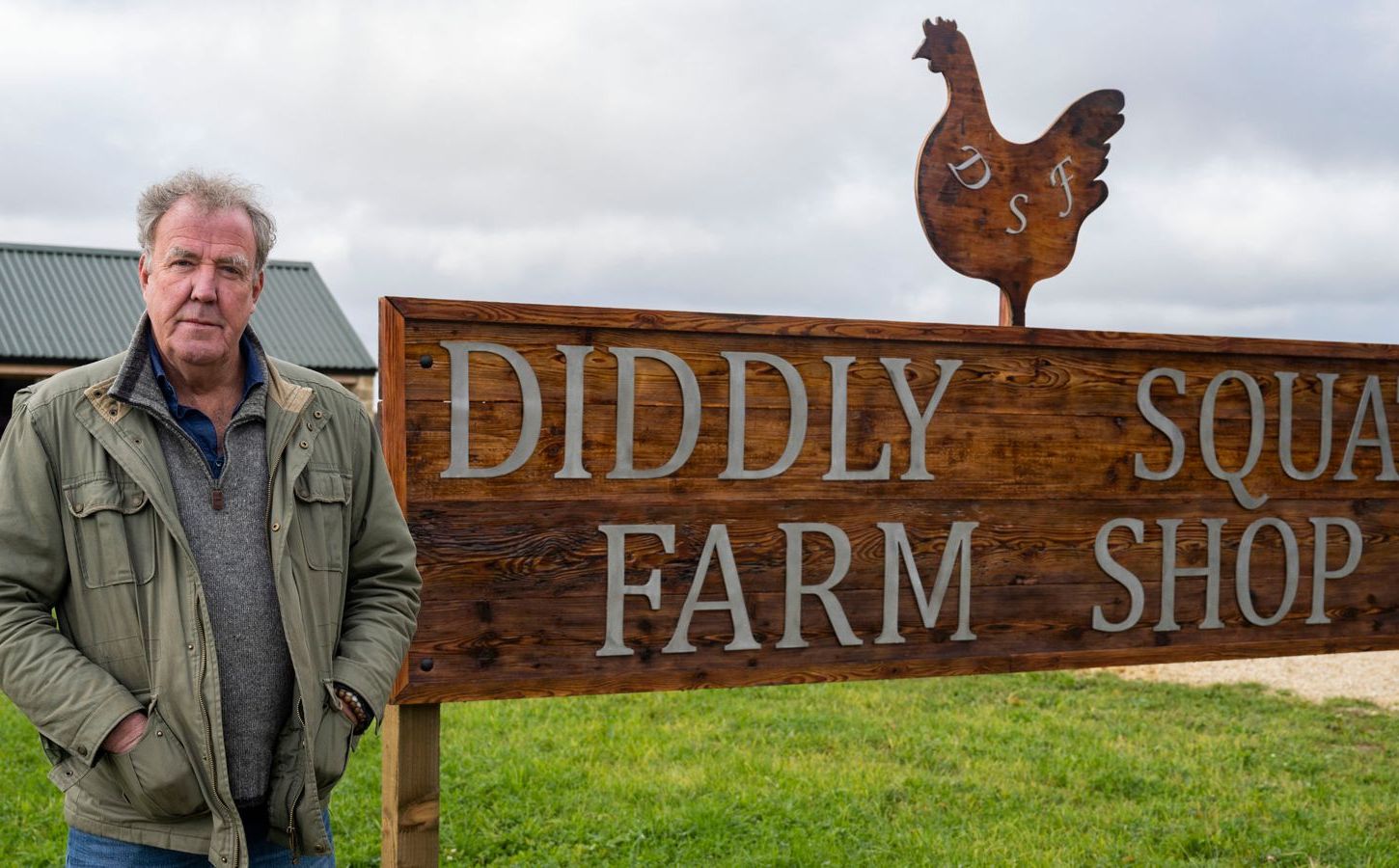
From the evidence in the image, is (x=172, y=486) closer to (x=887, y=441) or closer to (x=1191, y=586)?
(x=887, y=441)

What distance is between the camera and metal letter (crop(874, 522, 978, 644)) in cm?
425

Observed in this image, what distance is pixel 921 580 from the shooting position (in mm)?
4309

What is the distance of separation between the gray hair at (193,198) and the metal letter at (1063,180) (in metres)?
3.10

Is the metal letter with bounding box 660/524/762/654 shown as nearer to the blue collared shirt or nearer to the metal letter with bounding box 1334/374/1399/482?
the blue collared shirt

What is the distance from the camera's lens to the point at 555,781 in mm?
5977

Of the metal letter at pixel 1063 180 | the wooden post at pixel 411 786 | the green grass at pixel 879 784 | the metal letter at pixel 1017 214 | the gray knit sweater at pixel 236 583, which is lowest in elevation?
the green grass at pixel 879 784

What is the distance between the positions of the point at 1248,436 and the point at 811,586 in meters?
1.85

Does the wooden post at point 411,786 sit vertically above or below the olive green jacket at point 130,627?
below

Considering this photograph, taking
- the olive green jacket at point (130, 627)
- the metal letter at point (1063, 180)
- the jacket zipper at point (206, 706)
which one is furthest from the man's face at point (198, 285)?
the metal letter at point (1063, 180)

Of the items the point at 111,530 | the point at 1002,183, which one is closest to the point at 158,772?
the point at 111,530

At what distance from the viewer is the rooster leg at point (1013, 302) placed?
182 inches

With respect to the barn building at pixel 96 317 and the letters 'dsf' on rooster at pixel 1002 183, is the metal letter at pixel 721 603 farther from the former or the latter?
the barn building at pixel 96 317

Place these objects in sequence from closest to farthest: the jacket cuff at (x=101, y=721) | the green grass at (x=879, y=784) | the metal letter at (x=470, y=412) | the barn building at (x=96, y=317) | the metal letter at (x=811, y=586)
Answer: the jacket cuff at (x=101, y=721)
the metal letter at (x=470, y=412)
the metal letter at (x=811, y=586)
the green grass at (x=879, y=784)
the barn building at (x=96, y=317)

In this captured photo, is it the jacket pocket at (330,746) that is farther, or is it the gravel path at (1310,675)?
the gravel path at (1310,675)
